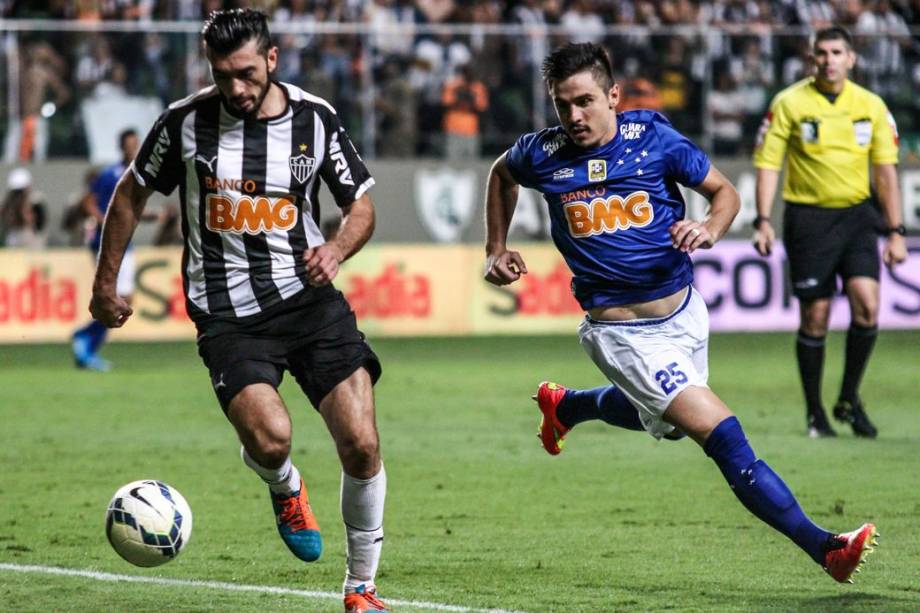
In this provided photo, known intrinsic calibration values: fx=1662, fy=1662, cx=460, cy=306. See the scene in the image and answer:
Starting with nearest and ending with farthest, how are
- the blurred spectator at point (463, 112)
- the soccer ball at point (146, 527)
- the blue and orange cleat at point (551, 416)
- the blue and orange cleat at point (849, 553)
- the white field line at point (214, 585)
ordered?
the blue and orange cleat at point (849, 553)
the white field line at point (214, 585)
the soccer ball at point (146, 527)
the blue and orange cleat at point (551, 416)
the blurred spectator at point (463, 112)

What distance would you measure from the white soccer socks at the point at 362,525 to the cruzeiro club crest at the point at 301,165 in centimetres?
111

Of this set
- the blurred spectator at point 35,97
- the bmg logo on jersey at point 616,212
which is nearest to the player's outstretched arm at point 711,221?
the bmg logo on jersey at point 616,212

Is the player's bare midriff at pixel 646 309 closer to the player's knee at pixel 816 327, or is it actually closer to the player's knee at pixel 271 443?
the player's knee at pixel 271 443

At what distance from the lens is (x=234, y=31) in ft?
19.2

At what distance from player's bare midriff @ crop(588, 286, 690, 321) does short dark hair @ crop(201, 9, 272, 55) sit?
1.78 metres

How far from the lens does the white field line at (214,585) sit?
604 centimetres

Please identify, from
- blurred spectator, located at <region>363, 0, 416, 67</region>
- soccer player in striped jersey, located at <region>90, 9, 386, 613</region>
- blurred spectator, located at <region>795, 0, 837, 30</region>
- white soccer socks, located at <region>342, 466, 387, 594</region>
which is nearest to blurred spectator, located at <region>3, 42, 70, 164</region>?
blurred spectator, located at <region>363, 0, 416, 67</region>

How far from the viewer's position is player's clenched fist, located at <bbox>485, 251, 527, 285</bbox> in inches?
262

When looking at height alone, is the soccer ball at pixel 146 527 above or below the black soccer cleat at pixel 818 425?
above

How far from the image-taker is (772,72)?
20188 millimetres

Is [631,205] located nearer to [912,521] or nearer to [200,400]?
[912,521]

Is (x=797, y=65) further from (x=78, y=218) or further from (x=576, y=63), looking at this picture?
(x=576, y=63)

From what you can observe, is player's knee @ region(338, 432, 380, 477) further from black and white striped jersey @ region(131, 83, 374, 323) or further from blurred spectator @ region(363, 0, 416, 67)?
blurred spectator @ region(363, 0, 416, 67)

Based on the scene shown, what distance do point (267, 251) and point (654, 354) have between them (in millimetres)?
1545
